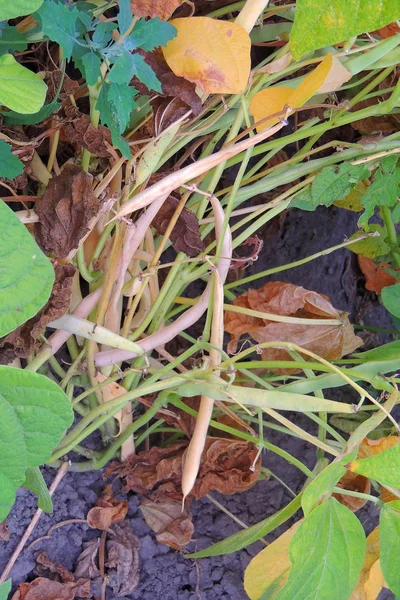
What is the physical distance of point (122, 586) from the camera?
2.87 ft

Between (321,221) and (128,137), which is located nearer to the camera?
(128,137)

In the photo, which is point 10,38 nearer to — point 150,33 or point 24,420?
point 150,33

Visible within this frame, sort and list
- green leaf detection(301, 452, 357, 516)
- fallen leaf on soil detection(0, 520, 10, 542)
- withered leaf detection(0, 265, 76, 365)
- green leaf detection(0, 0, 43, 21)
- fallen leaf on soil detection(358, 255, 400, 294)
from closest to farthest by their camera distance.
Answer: green leaf detection(0, 0, 43, 21) < green leaf detection(301, 452, 357, 516) < withered leaf detection(0, 265, 76, 365) < fallen leaf on soil detection(0, 520, 10, 542) < fallen leaf on soil detection(358, 255, 400, 294)

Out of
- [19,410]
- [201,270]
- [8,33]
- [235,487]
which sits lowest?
[235,487]

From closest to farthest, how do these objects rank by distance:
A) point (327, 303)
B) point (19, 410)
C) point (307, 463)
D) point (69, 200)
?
point (19, 410), point (69, 200), point (327, 303), point (307, 463)

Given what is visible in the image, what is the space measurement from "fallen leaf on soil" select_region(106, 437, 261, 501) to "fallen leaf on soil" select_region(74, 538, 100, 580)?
0.29ft

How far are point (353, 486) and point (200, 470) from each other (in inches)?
8.6

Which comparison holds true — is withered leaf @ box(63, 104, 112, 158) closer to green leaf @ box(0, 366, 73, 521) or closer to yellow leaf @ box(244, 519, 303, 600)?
green leaf @ box(0, 366, 73, 521)

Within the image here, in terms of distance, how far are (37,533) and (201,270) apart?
0.43 meters

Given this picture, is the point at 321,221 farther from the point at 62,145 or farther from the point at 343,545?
the point at 343,545

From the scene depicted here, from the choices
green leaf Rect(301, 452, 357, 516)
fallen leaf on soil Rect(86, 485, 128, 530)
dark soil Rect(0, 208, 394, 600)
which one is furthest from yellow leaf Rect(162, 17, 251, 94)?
fallen leaf on soil Rect(86, 485, 128, 530)

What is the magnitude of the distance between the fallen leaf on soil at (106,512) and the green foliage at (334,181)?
50 cm

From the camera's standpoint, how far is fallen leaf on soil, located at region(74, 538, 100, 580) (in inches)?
33.8

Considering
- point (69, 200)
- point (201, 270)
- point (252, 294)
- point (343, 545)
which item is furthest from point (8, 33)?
point (343, 545)
